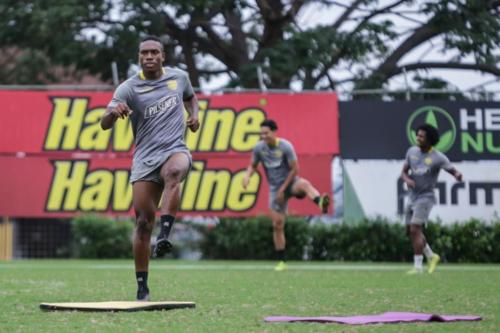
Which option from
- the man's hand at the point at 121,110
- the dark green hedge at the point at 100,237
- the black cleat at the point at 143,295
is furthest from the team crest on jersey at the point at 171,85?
the dark green hedge at the point at 100,237

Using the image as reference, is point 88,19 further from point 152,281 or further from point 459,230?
point 152,281

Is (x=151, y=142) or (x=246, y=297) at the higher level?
(x=151, y=142)

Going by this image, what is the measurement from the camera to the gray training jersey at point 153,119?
30.6 ft

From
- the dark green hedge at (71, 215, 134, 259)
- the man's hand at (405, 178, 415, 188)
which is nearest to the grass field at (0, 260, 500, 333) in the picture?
the man's hand at (405, 178, 415, 188)

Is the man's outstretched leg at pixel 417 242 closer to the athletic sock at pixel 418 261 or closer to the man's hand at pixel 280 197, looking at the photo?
the athletic sock at pixel 418 261

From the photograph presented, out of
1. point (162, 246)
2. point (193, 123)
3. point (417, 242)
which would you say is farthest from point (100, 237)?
point (162, 246)

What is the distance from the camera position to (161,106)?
9.42 metres

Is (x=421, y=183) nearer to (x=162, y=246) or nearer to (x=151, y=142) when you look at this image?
(x=151, y=142)

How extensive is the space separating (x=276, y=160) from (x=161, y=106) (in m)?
7.87

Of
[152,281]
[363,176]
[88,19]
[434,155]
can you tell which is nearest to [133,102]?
[152,281]

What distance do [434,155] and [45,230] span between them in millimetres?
10339

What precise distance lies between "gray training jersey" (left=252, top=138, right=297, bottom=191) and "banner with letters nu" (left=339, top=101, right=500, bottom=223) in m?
5.18

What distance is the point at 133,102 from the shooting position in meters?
9.40

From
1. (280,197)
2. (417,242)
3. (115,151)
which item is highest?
(115,151)
